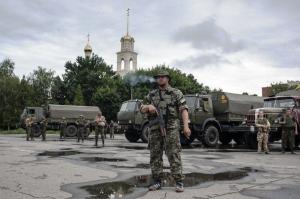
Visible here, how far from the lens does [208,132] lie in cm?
2016

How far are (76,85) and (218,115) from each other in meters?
59.3

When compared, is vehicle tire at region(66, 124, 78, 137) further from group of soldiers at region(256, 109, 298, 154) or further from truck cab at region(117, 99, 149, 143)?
group of soldiers at region(256, 109, 298, 154)

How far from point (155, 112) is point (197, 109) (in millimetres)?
13451

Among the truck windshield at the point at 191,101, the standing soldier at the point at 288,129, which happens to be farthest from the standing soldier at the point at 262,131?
the truck windshield at the point at 191,101

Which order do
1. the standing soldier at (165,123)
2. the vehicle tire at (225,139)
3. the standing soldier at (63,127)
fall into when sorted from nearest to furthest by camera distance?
the standing soldier at (165,123)
the vehicle tire at (225,139)
the standing soldier at (63,127)

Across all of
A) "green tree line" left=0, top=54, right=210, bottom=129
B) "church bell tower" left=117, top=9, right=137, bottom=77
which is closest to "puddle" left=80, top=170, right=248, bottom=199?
"green tree line" left=0, top=54, right=210, bottom=129

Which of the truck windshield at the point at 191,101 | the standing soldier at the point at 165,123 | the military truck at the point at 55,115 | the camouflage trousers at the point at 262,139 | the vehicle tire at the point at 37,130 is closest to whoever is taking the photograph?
the standing soldier at the point at 165,123

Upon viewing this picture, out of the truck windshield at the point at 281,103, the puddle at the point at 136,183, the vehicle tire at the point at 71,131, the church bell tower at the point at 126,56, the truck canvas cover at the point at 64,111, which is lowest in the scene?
the puddle at the point at 136,183

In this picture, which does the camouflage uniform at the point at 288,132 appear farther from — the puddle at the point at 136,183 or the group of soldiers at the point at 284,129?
the puddle at the point at 136,183

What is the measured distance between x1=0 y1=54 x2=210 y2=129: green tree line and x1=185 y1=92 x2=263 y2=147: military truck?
25.6 m

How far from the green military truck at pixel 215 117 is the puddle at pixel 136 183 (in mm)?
10034

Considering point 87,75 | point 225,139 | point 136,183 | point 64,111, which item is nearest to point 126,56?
point 87,75

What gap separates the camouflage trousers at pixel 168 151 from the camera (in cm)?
690

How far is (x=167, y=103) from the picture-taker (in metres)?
7.07
